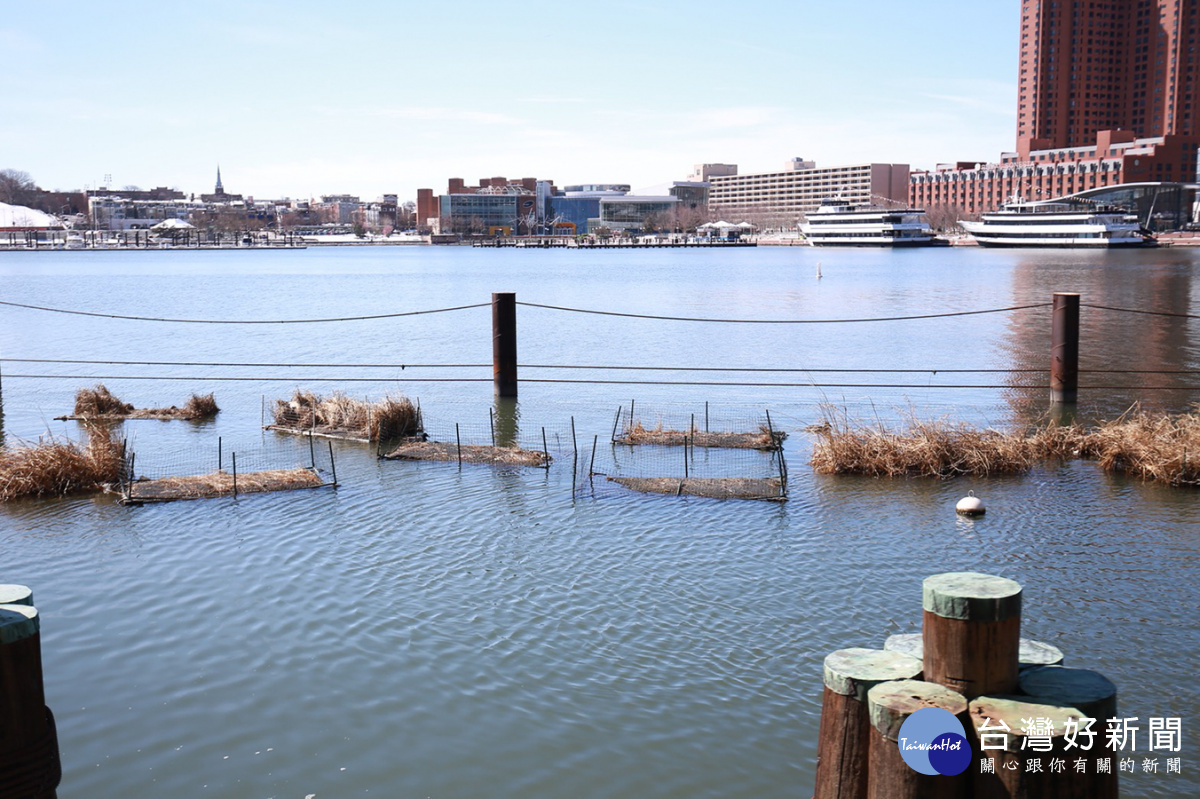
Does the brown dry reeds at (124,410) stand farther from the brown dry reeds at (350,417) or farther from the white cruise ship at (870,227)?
the white cruise ship at (870,227)

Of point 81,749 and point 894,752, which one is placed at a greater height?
point 894,752

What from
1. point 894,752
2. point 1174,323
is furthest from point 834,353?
point 894,752

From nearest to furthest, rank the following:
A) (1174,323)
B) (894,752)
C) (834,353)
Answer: (894,752), (834,353), (1174,323)

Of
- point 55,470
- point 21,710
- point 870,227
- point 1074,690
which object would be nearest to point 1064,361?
point 1074,690

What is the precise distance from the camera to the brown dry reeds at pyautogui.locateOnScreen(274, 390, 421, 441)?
2112 cm

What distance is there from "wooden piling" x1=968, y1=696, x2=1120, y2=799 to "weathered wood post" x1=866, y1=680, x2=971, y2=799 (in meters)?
0.09

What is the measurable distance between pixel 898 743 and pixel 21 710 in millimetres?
4141

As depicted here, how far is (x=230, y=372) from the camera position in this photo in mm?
36062

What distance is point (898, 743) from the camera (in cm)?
474

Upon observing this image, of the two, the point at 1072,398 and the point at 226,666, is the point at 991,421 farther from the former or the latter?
the point at 226,666

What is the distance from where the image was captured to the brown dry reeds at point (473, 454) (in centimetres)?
1898

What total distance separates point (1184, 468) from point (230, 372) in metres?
29.4

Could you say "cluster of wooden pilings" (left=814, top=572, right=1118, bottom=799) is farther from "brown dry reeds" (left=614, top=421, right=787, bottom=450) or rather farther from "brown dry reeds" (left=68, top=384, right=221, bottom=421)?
"brown dry reeds" (left=68, top=384, right=221, bottom=421)

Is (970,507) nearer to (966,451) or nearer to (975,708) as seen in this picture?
(966,451)
